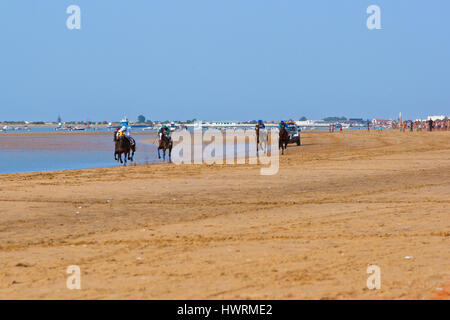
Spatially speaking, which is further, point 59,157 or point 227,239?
point 59,157

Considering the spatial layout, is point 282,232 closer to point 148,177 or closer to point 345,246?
point 345,246

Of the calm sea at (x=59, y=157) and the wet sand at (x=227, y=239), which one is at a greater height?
the calm sea at (x=59, y=157)

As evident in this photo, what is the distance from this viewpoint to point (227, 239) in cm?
995

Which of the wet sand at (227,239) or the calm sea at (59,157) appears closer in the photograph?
the wet sand at (227,239)

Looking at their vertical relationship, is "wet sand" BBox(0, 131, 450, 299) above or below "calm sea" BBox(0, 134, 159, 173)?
below

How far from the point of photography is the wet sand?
23.0 feet

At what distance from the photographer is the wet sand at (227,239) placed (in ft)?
23.0

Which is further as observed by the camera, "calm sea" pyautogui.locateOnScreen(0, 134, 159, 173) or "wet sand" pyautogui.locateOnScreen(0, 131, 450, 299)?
"calm sea" pyautogui.locateOnScreen(0, 134, 159, 173)

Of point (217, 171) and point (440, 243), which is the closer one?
point (440, 243)

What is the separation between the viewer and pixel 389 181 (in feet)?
63.7

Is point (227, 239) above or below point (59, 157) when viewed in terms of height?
below
